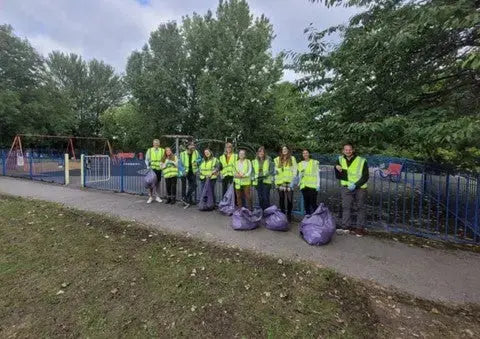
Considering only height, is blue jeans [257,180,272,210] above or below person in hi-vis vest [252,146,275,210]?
below

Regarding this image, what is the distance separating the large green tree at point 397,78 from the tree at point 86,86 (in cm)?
3784

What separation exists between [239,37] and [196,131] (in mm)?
7566

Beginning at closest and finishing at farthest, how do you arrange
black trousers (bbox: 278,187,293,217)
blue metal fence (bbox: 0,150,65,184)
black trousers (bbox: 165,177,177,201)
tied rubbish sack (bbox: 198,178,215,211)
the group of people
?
the group of people
black trousers (bbox: 278,187,293,217)
tied rubbish sack (bbox: 198,178,215,211)
black trousers (bbox: 165,177,177,201)
blue metal fence (bbox: 0,150,65,184)

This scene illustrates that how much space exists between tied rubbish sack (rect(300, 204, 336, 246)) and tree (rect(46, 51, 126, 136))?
128 feet

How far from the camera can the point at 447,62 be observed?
6.00 m

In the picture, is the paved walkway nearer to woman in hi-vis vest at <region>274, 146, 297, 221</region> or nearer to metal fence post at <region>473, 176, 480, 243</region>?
metal fence post at <region>473, 176, 480, 243</region>

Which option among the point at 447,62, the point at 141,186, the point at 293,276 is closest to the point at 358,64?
the point at 447,62

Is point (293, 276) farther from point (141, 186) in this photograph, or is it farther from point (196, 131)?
point (196, 131)

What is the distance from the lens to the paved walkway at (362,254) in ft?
13.3

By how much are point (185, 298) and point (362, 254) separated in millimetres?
2889

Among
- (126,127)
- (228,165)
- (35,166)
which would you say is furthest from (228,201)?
(126,127)

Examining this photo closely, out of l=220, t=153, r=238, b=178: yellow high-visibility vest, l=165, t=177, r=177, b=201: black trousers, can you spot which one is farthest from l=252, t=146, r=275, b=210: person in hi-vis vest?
l=165, t=177, r=177, b=201: black trousers

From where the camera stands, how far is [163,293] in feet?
12.6

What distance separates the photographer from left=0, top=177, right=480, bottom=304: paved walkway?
406cm
